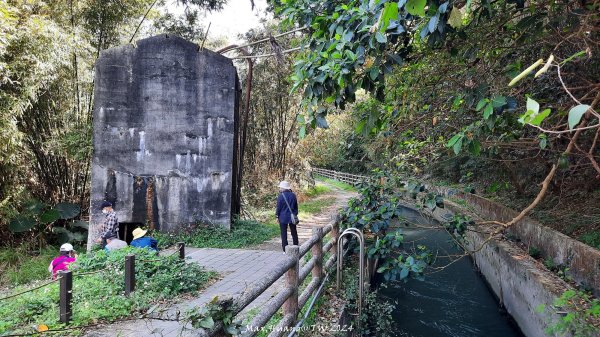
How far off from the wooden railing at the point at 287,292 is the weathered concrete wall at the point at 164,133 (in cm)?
466

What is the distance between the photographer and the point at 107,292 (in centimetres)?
513

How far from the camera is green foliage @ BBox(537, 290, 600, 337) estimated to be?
4.16m

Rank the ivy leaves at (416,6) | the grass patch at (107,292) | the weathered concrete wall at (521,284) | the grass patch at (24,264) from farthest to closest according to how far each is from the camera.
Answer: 1. the grass patch at (24,264)
2. the weathered concrete wall at (521,284)
3. the grass patch at (107,292)
4. the ivy leaves at (416,6)

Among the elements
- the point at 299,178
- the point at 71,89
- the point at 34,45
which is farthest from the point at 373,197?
the point at 299,178

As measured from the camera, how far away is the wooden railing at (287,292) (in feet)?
9.69

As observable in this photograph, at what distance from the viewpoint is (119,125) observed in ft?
31.0

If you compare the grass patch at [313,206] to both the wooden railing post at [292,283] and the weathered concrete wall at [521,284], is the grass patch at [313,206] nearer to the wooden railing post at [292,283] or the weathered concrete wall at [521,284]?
the weathered concrete wall at [521,284]

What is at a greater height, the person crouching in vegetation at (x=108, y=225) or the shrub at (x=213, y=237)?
the person crouching in vegetation at (x=108, y=225)

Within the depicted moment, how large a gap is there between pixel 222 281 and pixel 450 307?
15.9ft

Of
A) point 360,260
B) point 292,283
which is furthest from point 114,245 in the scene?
point 360,260

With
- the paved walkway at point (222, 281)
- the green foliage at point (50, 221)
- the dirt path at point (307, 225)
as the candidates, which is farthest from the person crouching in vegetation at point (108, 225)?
the green foliage at point (50, 221)

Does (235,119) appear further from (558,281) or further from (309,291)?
(558,281)

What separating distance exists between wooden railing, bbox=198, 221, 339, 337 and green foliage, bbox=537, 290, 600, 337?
2.67 metres

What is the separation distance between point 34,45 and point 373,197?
7.34m
